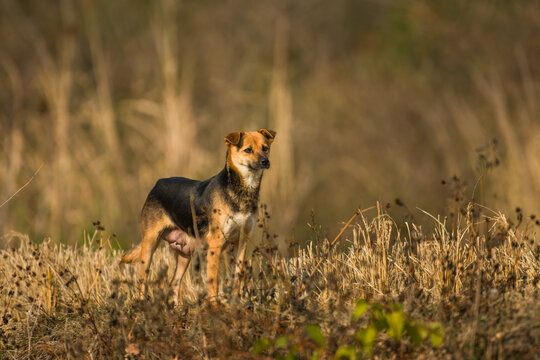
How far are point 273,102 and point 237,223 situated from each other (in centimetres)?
553

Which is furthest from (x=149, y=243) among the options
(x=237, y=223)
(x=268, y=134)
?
(x=268, y=134)

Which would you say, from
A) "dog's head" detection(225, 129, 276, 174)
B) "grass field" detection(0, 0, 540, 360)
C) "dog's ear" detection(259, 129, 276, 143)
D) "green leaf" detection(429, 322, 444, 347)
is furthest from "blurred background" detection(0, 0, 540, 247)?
"green leaf" detection(429, 322, 444, 347)

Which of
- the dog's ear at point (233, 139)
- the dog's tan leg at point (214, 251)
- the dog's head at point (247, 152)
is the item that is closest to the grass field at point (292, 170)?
the dog's tan leg at point (214, 251)

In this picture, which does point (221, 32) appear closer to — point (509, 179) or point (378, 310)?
point (509, 179)

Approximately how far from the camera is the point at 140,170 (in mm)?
11359

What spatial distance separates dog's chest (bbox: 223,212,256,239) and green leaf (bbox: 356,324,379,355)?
1875mm

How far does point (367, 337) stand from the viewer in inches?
134

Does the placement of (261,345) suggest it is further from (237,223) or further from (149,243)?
(149,243)

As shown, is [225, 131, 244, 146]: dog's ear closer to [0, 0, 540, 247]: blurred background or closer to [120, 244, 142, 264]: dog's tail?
[120, 244, 142, 264]: dog's tail

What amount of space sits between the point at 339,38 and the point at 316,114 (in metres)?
4.85

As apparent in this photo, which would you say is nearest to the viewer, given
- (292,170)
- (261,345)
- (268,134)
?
(261,345)

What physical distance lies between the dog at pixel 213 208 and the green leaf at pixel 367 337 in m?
1.59

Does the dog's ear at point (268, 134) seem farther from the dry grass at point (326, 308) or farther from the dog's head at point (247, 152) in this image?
the dry grass at point (326, 308)

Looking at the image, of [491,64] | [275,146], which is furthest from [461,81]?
[275,146]
